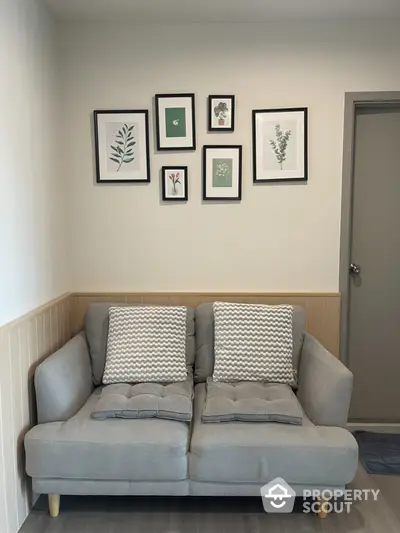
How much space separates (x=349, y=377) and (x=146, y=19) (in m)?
2.31

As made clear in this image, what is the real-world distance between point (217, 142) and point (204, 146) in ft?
0.28

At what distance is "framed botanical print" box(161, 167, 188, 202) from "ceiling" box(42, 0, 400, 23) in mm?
881

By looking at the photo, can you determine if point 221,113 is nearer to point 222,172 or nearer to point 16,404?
point 222,172

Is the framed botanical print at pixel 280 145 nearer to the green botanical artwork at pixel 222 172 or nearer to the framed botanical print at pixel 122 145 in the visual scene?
the green botanical artwork at pixel 222 172

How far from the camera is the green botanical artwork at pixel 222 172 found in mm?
2908

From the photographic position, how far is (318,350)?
8.21ft

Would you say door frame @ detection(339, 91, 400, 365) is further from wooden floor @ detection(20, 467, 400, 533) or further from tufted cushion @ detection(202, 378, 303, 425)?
wooden floor @ detection(20, 467, 400, 533)

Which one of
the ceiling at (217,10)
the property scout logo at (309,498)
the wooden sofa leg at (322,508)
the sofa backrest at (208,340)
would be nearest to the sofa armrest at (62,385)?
the sofa backrest at (208,340)

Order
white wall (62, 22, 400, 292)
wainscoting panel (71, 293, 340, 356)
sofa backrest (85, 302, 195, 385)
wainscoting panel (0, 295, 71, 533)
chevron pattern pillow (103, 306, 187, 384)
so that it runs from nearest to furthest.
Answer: wainscoting panel (0, 295, 71, 533)
chevron pattern pillow (103, 306, 187, 384)
sofa backrest (85, 302, 195, 385)
white wall (62, 22, 400, 292)
wainscoting panel (71, 293, 340, 356)

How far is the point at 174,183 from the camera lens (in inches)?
115

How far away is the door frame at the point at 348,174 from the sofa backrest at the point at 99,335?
100 centimetres

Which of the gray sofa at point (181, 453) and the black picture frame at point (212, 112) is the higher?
the black picture frame at point (212, 112)

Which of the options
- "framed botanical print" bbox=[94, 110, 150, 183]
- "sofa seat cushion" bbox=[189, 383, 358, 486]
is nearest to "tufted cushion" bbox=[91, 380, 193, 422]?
"sofa seat cushion" bbox=[189, 383, 358, 486]

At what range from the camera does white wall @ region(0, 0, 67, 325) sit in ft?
6.91
